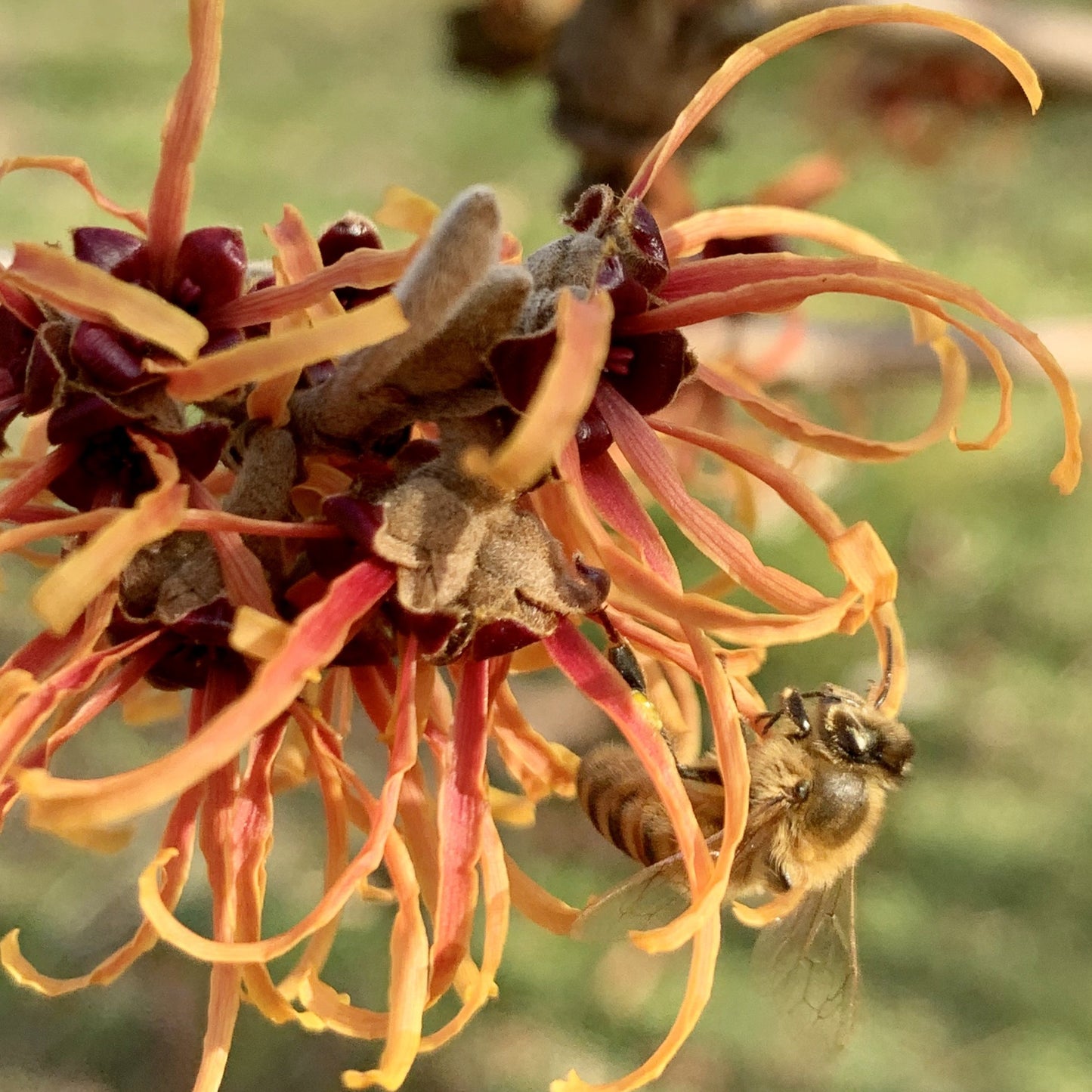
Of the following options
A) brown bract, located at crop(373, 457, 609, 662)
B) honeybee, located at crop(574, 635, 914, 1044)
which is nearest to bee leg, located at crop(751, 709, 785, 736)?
honeybee, located at crop(574, 635, 914, 1044)

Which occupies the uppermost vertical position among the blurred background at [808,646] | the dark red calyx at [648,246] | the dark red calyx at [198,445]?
the dark red calyx at [648,246]

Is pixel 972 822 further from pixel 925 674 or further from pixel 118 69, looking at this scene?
pixel 118 69

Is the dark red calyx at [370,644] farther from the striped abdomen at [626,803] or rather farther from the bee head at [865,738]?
the bee head at [865,738]

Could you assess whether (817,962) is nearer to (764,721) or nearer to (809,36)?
(764,721)

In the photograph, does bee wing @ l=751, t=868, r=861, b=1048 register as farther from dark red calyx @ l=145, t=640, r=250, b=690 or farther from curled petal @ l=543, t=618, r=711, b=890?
dark red calyx @ l=145, t=640, r=250, b=690

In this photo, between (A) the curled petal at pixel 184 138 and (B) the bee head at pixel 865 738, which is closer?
(A) the curled petal at pixel 184 138

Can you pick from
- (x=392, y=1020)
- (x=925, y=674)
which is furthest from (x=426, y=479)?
(x=925, y=674)

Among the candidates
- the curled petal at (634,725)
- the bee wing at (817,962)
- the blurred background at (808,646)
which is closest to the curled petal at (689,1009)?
the curled petal at (634,725)
